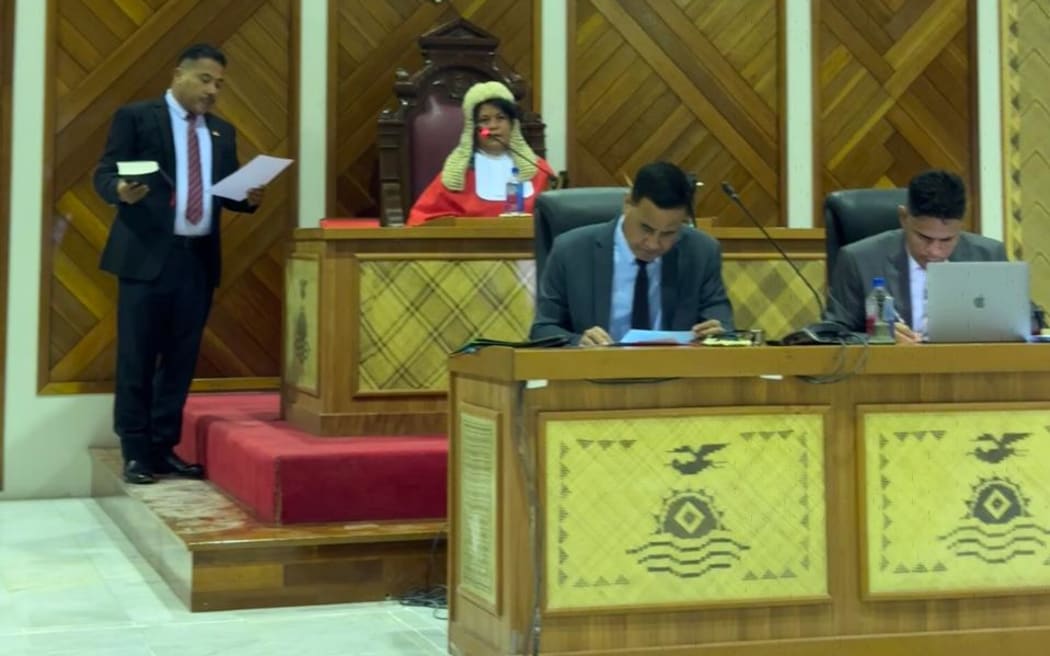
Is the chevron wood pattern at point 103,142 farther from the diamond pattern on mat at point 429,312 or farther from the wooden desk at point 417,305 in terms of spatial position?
the diamond pattern on mat at point 429,312

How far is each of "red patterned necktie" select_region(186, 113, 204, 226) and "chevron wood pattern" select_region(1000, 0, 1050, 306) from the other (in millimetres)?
4019

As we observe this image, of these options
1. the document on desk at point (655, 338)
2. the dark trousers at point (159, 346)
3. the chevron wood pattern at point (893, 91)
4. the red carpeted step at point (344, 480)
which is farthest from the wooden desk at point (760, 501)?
the chevron wood pattern at point (893, 91)

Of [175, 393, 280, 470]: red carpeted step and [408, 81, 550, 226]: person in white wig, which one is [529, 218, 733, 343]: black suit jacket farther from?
[175, 393, 280, 470]: red carpeted step

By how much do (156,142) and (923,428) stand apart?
2.89m

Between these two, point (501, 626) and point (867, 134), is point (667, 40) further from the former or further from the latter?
point (501, 626)

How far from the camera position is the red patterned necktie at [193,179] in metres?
4.73

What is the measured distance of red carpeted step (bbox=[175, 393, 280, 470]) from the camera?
500cm

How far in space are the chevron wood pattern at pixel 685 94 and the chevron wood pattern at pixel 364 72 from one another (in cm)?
72

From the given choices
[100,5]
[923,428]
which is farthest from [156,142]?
[923,428]

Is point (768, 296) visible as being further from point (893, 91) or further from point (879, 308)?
point (893, 91)

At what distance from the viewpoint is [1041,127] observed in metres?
6.90

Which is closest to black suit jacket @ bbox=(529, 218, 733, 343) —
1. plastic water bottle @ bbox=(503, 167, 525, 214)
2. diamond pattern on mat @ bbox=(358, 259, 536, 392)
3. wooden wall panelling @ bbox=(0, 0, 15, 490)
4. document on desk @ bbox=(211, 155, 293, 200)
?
diamond pattern on mat @ bbox=(358, 259, 536, 392)

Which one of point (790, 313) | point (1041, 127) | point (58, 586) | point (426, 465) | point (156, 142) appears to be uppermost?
point (1041, 127)

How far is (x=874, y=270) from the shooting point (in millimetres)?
3672
